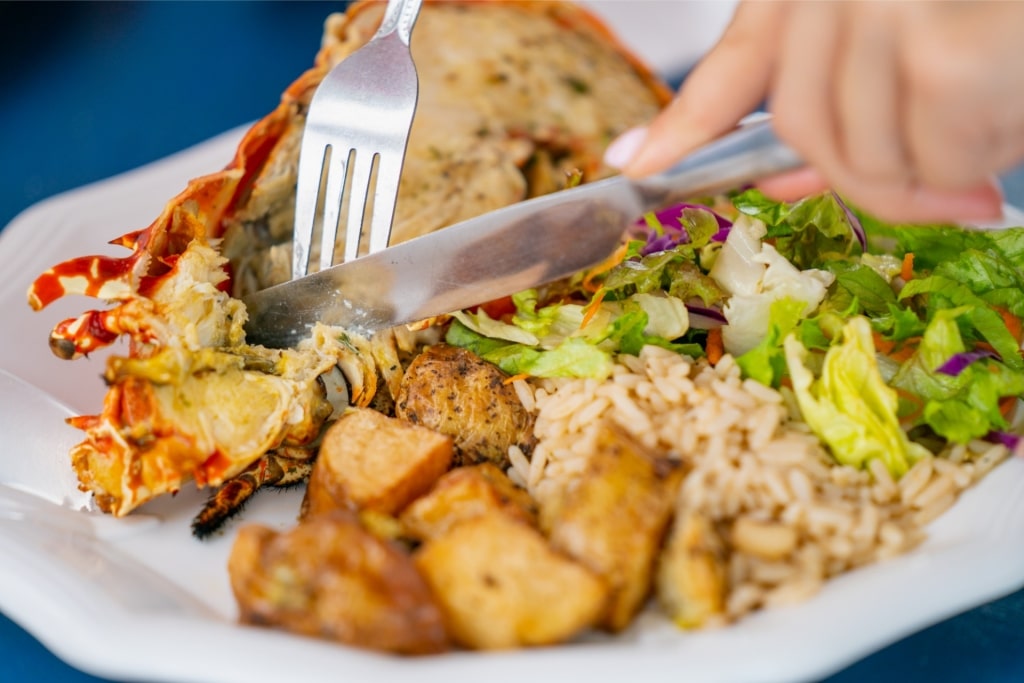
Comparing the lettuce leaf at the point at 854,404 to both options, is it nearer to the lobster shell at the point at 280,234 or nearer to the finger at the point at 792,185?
the finger at the point at 792,185

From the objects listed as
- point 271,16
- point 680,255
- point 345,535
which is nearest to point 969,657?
point 680,255

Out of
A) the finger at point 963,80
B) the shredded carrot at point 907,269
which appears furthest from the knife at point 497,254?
the shredded carrot at point 907,269

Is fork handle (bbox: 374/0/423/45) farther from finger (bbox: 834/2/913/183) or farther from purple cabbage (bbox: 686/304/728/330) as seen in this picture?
finger (bbox: 834/2/913/183)

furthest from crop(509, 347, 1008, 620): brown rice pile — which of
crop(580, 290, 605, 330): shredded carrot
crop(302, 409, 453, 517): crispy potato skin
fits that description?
crop(302, 409, 453, 517): crispy potato skin

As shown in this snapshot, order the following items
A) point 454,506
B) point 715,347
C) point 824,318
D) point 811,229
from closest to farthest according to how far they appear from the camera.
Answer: point 454,506 → point 824,318 → point 715,347 → point 811,229

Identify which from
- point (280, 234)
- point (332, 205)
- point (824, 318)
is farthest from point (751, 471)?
point (280, 234)

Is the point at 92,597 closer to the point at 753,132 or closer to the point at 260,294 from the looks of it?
the point at 260,294

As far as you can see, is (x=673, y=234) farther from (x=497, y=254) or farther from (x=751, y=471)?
(x=751, y=471)
